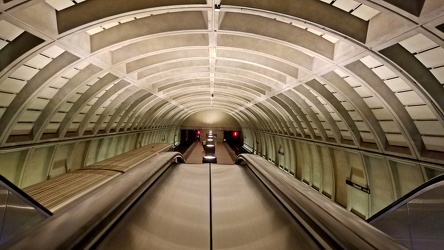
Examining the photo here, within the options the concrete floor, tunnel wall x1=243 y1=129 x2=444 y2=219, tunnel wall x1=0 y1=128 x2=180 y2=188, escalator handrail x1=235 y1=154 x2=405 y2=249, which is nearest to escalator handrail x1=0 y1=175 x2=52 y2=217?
escalator handrail x1=235 y1=154 x2=405 y2=249

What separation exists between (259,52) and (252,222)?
20.5ft

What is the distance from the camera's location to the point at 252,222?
84.1 inches

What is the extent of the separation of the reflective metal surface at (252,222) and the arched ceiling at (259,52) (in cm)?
373

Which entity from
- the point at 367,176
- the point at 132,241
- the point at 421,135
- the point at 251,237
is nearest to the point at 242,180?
the point at 251,237

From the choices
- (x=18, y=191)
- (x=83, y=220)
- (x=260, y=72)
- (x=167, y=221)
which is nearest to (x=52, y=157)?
(x=18, y=191)

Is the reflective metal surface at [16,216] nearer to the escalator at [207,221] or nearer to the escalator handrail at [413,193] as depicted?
the escalator at [207,221]

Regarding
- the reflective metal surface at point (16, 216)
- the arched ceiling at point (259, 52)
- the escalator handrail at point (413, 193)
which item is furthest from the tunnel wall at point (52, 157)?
the escalator handrail at point (413, 193)

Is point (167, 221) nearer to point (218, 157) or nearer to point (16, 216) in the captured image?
point (16, 216)

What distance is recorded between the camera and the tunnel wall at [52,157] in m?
7.87

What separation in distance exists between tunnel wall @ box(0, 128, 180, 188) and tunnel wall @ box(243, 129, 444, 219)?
9447 millimetres

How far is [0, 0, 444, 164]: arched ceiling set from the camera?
191 inches

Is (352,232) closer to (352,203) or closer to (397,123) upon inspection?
(397,123)

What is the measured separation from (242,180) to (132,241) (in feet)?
7.14

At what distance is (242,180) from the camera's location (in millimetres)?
3658
